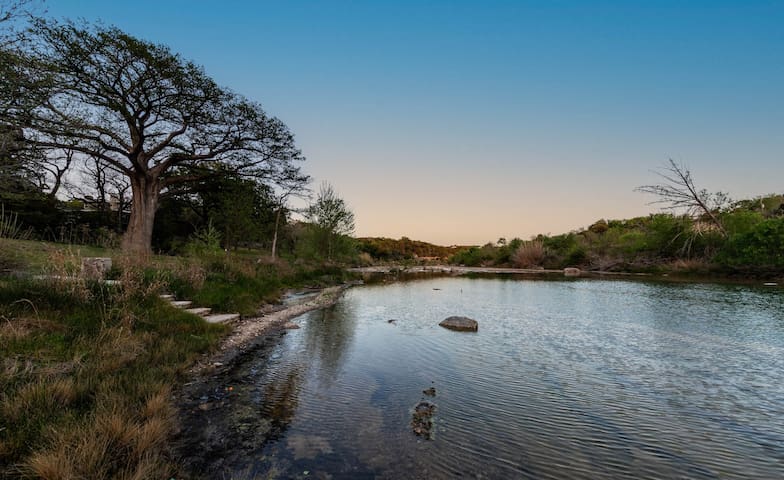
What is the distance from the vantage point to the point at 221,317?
34.4 feet

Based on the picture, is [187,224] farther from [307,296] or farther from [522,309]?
[522,309]

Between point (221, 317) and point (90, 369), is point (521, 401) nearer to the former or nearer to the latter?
point (90, 369)

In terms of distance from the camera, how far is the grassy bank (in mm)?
3297

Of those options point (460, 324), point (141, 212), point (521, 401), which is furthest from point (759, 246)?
point (141, 212)

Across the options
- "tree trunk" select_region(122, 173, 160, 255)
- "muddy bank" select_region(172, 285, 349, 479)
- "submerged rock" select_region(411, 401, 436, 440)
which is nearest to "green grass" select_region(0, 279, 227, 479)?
"muddy bank" select_region(172, 285, 349, 479)

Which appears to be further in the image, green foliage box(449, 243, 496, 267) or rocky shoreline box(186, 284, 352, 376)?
green foliage box(449, 243, 496, 267)

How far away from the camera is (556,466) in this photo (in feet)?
12.7

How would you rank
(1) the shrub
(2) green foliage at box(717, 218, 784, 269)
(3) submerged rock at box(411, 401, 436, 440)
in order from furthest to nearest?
(1) the shrub → (2) green foliage at box(717, 218, 784, 269) → (3) submerged rock at box(411, 401, 436, 440)

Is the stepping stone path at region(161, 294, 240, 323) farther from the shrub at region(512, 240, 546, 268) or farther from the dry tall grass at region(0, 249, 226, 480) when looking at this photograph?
the shrub at region(512, 240, 546, 268)

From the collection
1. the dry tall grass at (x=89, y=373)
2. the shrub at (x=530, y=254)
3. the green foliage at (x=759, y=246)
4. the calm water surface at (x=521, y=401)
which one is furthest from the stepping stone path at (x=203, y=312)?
the shrub at (x=530, y=254)

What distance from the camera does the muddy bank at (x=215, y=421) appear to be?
150 inches

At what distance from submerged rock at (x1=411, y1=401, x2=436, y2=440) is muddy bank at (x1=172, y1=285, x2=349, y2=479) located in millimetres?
1838

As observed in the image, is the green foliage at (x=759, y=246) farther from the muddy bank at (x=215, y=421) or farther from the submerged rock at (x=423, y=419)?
the muddy bank at (x=215, y=421)

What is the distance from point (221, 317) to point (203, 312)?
522 mm
